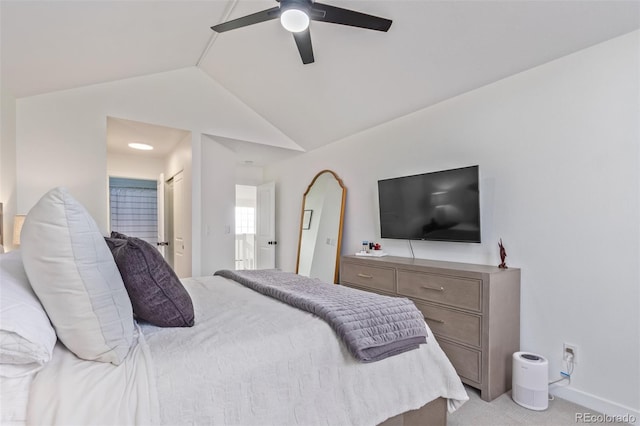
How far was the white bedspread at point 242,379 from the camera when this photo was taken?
94 cm

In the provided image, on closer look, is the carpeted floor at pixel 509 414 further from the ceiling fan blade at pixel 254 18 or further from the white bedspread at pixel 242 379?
the ceiling fan blade at pixel 254 18

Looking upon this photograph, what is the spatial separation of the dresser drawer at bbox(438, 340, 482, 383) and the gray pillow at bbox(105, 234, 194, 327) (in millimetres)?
1904

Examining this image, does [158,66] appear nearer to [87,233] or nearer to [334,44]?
[334,44]

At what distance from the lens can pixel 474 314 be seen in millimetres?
2256

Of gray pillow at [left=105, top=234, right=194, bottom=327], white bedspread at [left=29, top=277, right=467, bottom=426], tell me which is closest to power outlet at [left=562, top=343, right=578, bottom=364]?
white bedspread at [left=29, top=277, right=467, bottom=426]

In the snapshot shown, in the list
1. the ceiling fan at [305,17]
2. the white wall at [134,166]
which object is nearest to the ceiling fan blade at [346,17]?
the ceiling fan at [305,17]

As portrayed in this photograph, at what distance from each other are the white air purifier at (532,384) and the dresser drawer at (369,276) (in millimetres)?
1059

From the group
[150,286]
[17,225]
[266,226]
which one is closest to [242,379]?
[150,286]

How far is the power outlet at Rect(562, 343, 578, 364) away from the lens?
7.07 ft

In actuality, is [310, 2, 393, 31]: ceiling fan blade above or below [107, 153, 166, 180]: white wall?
above

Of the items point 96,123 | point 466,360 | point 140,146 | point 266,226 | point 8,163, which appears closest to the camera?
point 466,360

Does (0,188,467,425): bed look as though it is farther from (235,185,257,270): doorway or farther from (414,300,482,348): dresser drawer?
(235,185,257,270): doorway

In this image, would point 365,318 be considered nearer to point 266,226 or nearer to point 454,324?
point 454,324

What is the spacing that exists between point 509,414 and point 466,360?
14.9 inches
